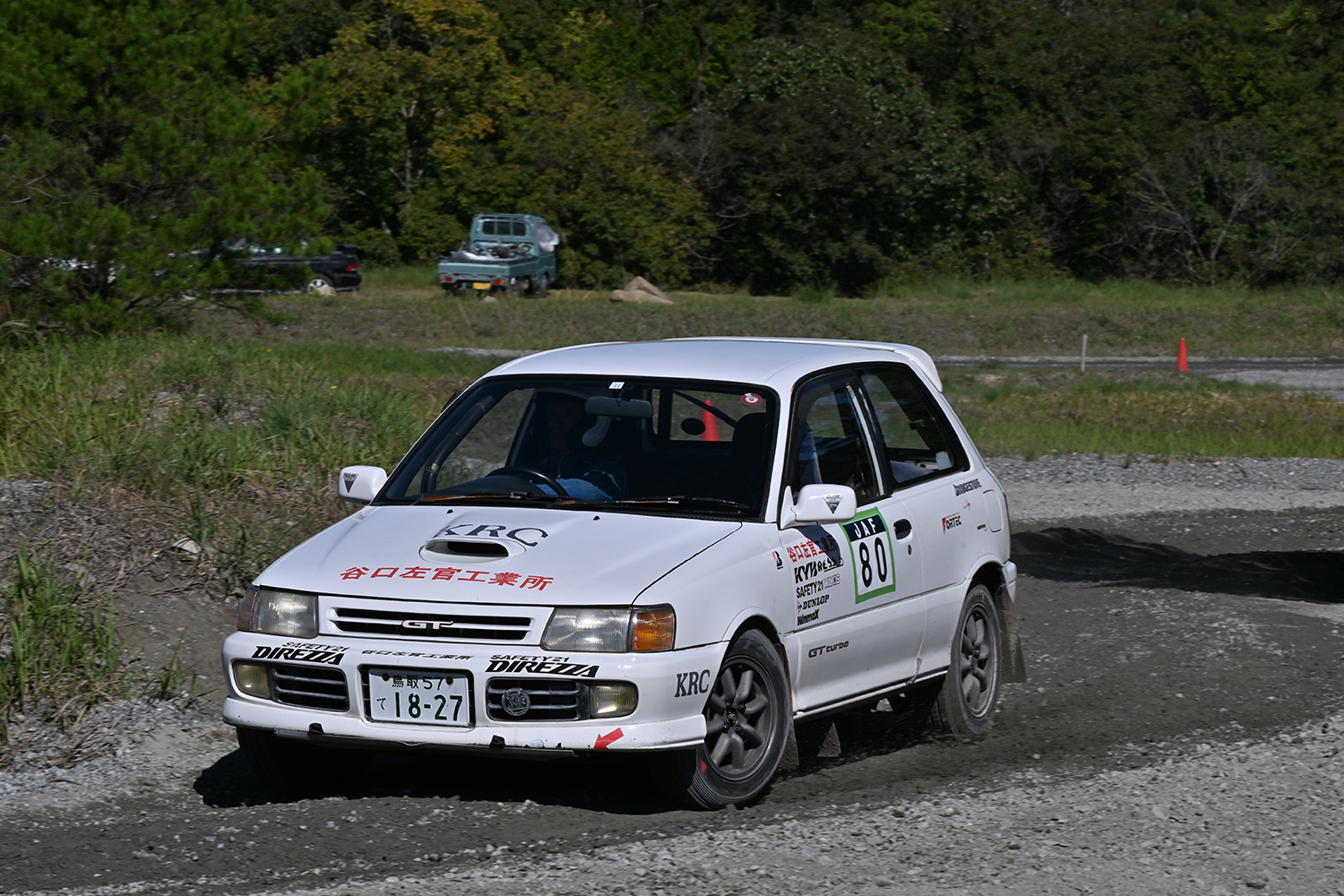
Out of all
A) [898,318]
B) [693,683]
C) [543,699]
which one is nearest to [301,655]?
[543,699]

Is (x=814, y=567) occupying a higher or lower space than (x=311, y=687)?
higher

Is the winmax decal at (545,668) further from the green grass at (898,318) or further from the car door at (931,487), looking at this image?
the green grass at (898,318)

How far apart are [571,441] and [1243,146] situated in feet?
162

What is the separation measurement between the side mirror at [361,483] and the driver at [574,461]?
2.15 ft

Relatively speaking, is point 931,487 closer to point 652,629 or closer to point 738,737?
point 738,737

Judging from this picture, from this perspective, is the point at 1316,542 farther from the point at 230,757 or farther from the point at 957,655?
the point at 230,757

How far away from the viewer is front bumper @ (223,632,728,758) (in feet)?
17.3

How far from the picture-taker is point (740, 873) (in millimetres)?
4988

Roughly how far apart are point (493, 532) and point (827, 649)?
141cm

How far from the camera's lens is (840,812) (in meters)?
5.75

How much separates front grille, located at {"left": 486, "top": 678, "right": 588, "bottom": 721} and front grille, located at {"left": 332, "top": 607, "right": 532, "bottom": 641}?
0.16 metres

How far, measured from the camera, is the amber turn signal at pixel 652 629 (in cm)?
532

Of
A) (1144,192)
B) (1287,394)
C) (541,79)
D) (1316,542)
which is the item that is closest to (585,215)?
(541,79)

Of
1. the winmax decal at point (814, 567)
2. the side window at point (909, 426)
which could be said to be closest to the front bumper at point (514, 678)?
the winmax decal at point (814, 567)
